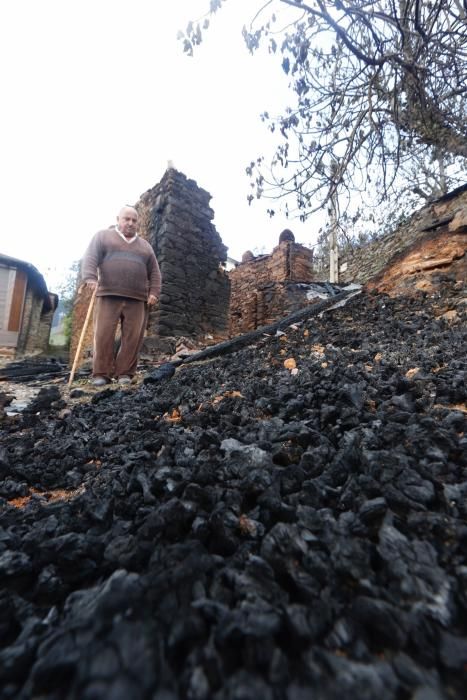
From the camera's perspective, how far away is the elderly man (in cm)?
399

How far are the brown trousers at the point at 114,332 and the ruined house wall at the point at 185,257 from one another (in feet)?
5.79

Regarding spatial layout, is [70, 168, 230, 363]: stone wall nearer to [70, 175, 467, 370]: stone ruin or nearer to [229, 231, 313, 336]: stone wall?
[70, 175, 467, 370]: stone ruin

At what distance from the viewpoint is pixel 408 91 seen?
16.4ft

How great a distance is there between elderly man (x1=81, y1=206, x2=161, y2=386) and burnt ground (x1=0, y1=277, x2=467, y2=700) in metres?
2.43

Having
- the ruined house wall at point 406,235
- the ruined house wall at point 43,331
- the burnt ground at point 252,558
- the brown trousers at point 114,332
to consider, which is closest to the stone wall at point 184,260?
the brown trousers at point 114,332

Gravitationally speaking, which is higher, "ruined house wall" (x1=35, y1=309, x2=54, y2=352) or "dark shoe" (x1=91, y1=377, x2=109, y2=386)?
"ruined house wall" (x1=35, y1=309, x2=54, y2=352)

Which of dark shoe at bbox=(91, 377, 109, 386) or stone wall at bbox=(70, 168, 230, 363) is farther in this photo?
stone wall at bbox=(70, 168, 230, 363)

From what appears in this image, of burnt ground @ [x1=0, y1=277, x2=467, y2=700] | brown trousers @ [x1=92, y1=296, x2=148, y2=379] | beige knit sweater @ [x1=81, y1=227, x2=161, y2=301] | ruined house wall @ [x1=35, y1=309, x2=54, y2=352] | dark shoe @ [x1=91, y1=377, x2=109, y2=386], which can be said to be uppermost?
ruined house wall @ [x1=35, y1=309, x2=54, y2=352]

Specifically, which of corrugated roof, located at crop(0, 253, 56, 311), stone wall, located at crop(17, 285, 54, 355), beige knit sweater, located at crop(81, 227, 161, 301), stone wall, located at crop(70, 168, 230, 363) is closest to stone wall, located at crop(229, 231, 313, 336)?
stone wall, located at crop(70, 168, 230, 363)

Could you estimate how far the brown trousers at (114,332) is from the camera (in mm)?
3986

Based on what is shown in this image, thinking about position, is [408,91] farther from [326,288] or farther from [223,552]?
[223,552]

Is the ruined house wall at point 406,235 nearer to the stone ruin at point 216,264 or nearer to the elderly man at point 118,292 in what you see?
the stone ruin at point 216,264

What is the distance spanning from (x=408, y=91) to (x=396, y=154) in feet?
2.76

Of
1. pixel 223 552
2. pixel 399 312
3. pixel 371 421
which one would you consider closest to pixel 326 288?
pixel 399 312
